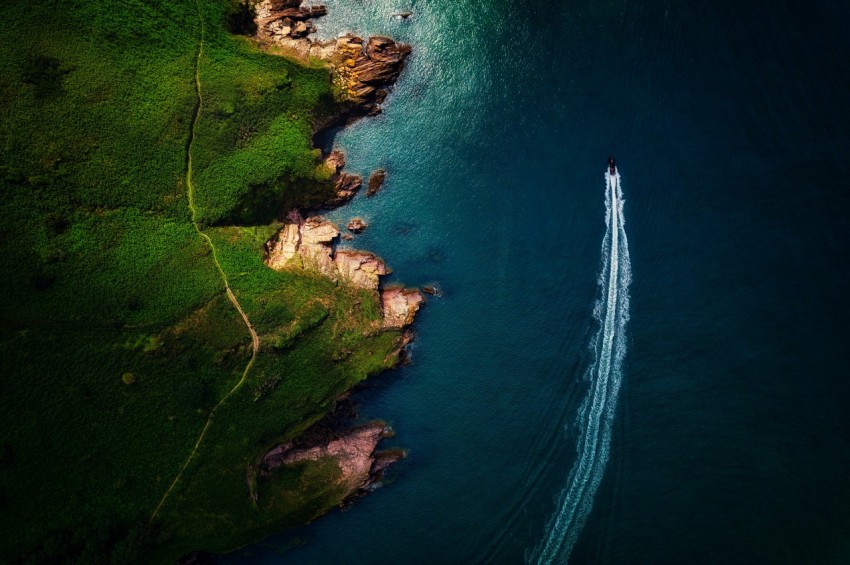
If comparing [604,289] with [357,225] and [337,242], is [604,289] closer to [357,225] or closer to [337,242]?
[357,225]

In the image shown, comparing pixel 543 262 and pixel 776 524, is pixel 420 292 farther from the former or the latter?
pixel 776 524

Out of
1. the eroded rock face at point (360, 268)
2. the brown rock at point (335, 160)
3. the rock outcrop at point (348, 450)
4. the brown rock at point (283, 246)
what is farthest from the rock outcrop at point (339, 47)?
the rock outcrop at point (348, 450)

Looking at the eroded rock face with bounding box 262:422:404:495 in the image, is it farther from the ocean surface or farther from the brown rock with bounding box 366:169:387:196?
the brown rock with bounding box 366:169:387:196

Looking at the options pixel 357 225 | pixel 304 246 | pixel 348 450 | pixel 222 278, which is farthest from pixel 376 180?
pixel 348 450

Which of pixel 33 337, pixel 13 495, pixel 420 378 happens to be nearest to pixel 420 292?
pixel 420 378

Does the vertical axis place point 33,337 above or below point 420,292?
below
